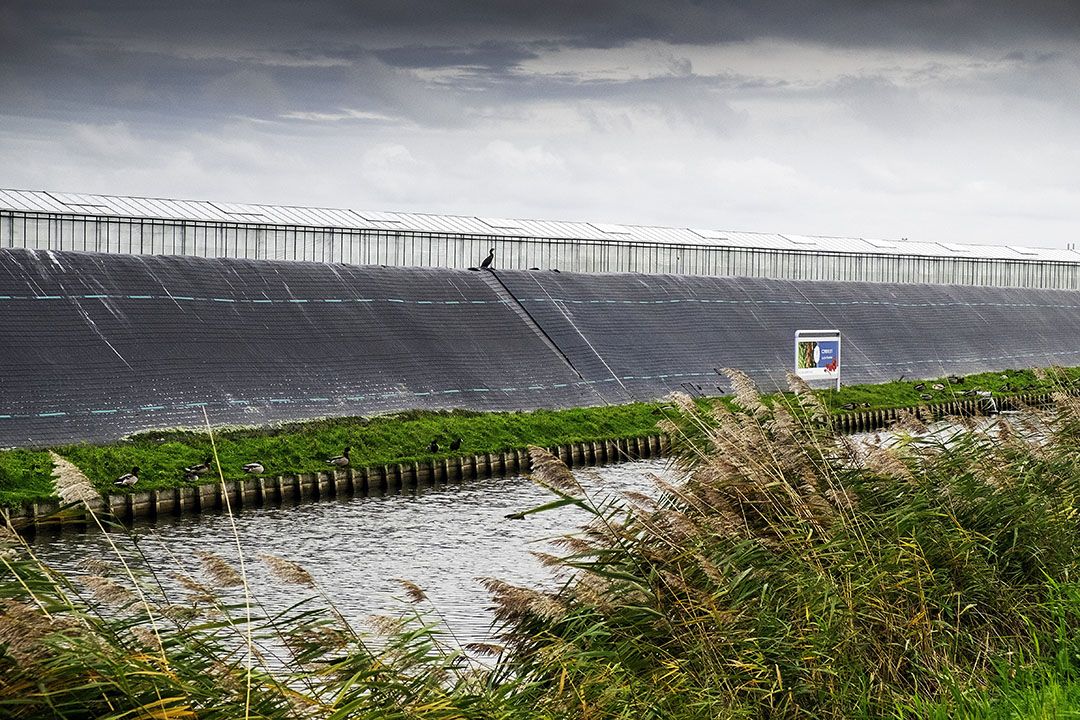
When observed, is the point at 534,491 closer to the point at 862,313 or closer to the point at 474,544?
the point at 474,544

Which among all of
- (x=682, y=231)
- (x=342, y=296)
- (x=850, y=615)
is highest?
(x=682, y=231)

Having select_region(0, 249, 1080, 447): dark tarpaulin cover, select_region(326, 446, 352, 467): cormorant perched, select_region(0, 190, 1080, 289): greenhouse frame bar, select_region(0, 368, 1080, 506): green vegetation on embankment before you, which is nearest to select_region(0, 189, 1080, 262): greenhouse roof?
select_region(0, 190, 1080, 289): greenhouse frame bar

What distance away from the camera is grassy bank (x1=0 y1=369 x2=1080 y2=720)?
502 cm

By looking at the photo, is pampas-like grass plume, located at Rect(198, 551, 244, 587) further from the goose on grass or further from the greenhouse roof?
the greenhouse roof

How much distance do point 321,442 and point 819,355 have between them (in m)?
18.5

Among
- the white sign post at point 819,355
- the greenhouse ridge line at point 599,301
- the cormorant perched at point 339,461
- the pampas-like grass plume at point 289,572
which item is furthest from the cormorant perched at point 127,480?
the white sign post at point 819,355

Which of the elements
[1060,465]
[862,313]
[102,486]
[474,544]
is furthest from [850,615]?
[862,313]

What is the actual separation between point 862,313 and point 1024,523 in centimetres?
4690

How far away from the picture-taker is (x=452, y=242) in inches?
1842

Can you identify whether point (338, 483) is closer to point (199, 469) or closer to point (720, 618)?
point (199, 469)

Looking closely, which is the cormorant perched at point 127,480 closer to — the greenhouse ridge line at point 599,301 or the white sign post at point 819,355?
the greenhouse ridge line at point 599,301

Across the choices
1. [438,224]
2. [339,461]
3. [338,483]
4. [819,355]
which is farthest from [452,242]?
[338,483]

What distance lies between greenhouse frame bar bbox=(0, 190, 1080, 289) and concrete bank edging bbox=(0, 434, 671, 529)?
15840 millimetres

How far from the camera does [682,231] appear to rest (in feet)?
196
